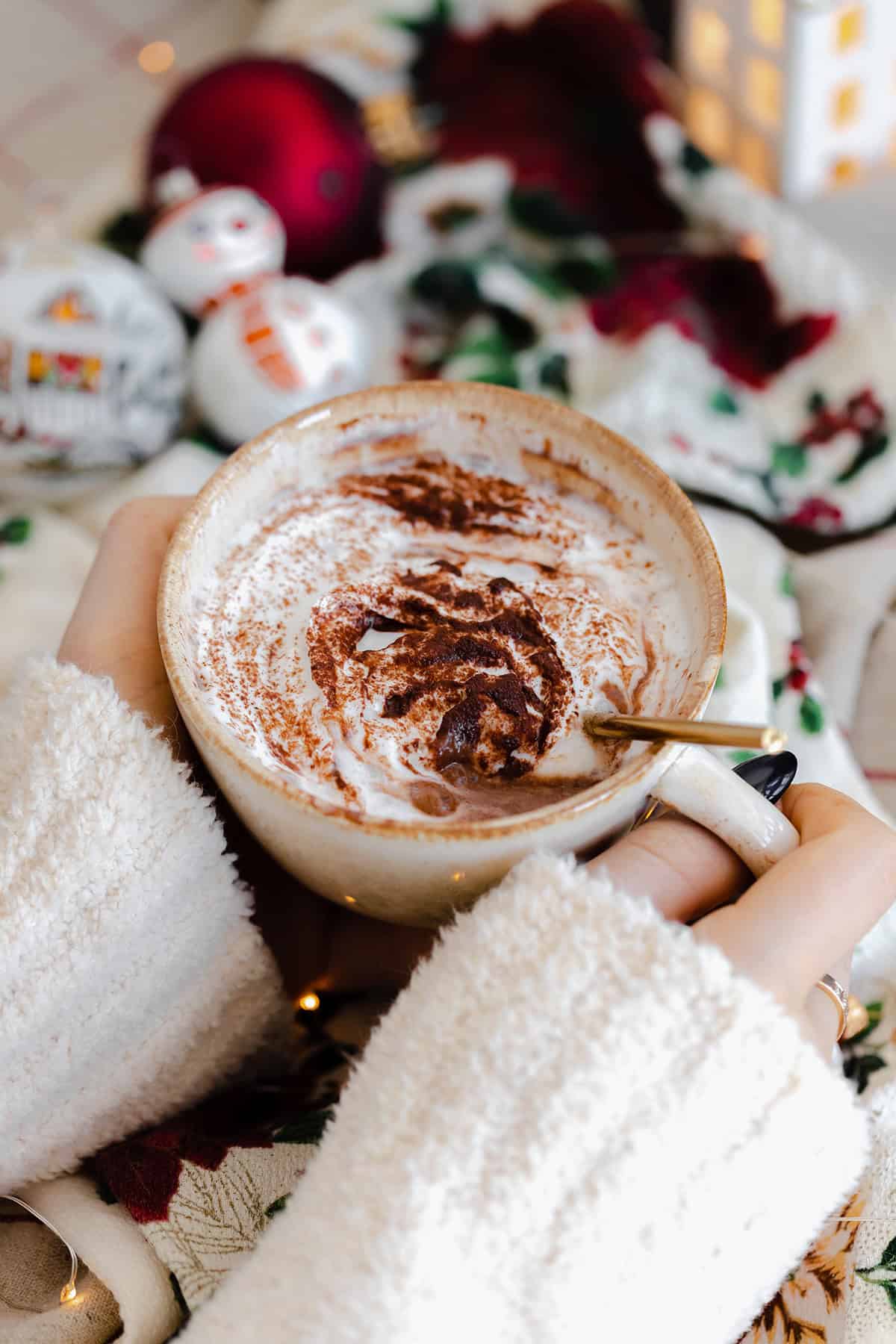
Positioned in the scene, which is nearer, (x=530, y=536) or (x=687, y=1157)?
(x=687, y=1157)

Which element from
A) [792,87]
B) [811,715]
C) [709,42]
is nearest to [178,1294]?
[811,715]

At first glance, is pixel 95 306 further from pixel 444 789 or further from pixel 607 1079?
pixel 607 1079

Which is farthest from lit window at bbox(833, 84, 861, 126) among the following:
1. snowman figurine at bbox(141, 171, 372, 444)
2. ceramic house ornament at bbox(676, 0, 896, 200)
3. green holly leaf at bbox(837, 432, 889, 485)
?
snowman figurine at bbox(141, 171, 372, 444)

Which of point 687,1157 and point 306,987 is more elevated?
point 687,1157

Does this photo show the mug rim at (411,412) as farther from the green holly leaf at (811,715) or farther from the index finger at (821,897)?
the green holly leaf at (811,715)

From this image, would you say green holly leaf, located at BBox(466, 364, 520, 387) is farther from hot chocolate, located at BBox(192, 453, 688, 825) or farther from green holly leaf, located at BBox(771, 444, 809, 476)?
hot chocolate, located at BBox(192, 453, 688, 825)

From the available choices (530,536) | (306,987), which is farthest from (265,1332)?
(530,536)

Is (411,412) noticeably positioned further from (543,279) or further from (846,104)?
(846,104)
